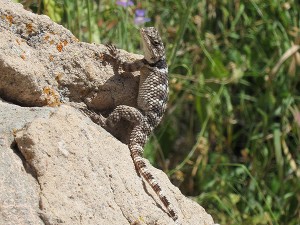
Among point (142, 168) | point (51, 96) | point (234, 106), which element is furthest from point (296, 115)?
point (51, 96)

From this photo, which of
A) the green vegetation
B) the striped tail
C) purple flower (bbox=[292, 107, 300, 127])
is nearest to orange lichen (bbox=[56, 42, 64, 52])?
the striped tail

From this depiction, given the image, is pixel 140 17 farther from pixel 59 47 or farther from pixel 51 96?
pixel 51 96

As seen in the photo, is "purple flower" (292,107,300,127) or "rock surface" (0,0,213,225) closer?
"rock surface" (0,0,213,225)

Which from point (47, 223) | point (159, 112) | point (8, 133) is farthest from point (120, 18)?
point (47, 223)

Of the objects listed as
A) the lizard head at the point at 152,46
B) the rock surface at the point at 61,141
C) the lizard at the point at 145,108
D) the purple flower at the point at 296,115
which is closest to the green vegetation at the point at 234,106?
the purple flower at the point at 296,115

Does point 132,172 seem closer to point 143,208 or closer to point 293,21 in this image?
point 143,208

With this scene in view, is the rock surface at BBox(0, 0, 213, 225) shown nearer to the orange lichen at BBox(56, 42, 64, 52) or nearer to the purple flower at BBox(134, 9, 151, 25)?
the orange lichen at BBox(56, 42, 64, 52)
